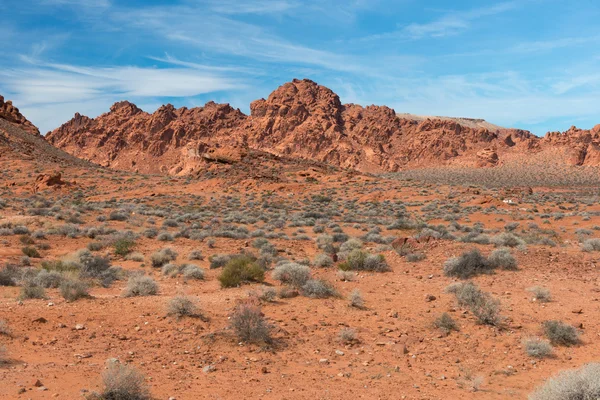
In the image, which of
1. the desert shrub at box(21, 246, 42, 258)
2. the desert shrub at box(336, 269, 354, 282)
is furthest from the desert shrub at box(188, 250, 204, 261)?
the desert shrub at box(336, 269, 354, 282)

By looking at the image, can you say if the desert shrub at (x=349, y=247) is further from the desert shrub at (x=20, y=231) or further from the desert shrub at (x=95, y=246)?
the desert shrub at (x=20, y=231)

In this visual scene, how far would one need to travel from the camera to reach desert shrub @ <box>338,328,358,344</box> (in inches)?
290

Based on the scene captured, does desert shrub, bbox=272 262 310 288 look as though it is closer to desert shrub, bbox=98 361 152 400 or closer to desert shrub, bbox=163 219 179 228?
desert shrub, bbox=98 361 152 400

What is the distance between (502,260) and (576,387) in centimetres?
773

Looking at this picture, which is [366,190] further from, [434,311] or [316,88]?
[316,88]

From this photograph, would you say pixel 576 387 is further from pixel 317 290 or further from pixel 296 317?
pixel 317 290

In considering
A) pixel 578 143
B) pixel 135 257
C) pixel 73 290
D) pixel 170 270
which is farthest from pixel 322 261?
pixel 578 143

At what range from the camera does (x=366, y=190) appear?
4372cm

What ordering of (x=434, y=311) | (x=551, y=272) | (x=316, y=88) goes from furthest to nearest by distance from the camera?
(x=316, y=88) → (x=551, y=272) → (x=434, y=311)

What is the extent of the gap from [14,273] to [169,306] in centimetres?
548

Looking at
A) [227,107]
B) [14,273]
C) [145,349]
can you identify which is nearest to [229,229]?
[14,273]

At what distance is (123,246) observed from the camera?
50.6 ft

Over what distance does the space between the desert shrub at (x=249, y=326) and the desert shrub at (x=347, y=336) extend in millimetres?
1186

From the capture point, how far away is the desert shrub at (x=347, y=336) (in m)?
7.36
